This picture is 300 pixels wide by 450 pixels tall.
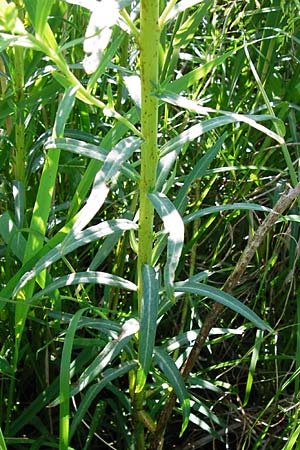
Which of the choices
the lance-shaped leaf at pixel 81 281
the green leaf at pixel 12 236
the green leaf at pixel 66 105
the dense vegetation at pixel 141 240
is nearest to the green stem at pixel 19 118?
the dense vegetation at pixel 141 240

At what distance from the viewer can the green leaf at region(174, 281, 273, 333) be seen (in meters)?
1.08

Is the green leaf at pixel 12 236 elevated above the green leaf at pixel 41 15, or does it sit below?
below

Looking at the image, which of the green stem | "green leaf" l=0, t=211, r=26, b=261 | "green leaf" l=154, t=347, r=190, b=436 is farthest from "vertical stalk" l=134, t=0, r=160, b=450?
the green stem

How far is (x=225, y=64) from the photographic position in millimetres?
1752

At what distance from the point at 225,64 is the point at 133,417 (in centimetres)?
86

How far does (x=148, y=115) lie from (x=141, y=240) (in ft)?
0.65

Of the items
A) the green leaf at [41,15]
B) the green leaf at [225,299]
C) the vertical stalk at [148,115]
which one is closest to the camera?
the green leaf at [41,15]

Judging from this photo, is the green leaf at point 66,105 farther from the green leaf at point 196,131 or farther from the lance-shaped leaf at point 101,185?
the green leaf at point 196,131

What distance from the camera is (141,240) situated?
44.3 inches

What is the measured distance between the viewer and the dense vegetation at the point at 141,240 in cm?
104

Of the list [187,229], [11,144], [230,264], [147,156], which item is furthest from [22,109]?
[230,264]

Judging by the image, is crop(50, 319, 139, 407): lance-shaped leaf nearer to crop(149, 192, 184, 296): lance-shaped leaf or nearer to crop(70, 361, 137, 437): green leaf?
crop(70, 361, 137, 437): green leaf

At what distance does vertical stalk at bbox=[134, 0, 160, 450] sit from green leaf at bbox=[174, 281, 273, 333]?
70 mm

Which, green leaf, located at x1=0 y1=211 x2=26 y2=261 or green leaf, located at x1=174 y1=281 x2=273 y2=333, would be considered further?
green leaf, located at x1=0 y1=211 x2=26 y2=261
